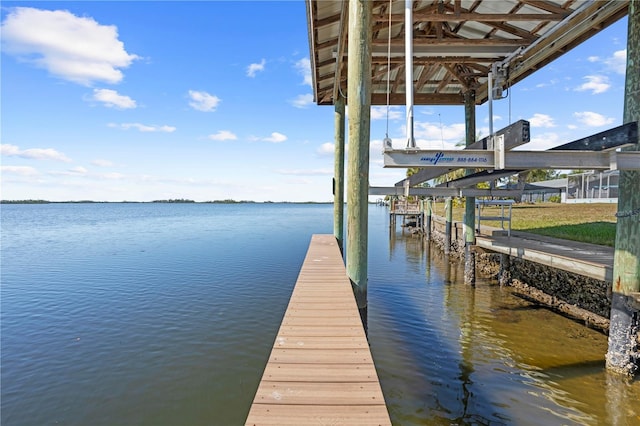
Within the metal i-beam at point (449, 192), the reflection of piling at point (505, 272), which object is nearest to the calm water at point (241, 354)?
the reflection of piling at point (505, 272)

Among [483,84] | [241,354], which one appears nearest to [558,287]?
[483,84]

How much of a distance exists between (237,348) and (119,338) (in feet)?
11.0

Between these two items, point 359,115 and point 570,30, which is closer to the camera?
point 359,115

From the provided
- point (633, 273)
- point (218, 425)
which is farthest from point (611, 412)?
point (218, 425)

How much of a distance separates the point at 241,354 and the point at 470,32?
1079 cm

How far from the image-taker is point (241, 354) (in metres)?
A: 7.79

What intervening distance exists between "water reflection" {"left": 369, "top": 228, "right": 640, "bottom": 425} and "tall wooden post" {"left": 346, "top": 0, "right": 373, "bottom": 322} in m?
2.99

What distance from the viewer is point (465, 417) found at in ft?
17.3

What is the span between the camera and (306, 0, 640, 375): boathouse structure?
15.2ft

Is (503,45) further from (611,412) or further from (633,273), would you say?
(611,412)

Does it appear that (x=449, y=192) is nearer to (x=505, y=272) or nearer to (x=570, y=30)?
(x=505, y=272)

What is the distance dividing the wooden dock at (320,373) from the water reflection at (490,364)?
224 cm

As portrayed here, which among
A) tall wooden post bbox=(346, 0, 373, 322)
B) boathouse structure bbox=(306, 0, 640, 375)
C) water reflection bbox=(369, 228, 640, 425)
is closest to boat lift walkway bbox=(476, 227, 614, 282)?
boathouse structure bbox=(306, 0, 640, 375)

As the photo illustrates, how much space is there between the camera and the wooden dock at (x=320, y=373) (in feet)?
8.46
